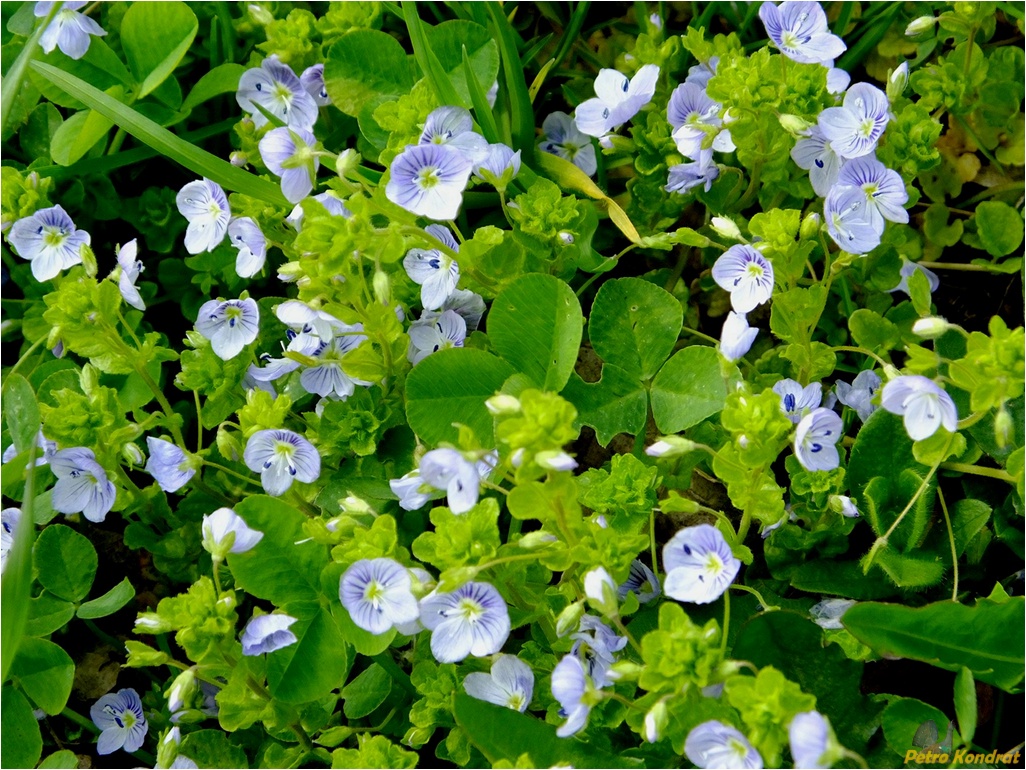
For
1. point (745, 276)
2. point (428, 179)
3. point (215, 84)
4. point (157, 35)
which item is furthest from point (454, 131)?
point (157, 35)

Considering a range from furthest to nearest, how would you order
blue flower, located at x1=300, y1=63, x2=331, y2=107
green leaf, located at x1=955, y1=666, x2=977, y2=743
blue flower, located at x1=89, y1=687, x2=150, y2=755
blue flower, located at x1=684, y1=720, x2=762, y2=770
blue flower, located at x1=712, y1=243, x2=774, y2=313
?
blue flower, located at x1=300, y1=63, x2=331, y2=107 < blue flower, located at x1=89, y1=687, x2=150, y2=755 < blue flower, located at x1=712, y1=243, x2=774, y2=313 < green leaf, located at x1=955, y1=666, x2=977, y2=743 < blue flower, located at x1=684, y1=720, x2=762, y2=770

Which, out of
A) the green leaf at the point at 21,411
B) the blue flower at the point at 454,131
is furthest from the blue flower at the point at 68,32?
the blue flower at the point at 454,131

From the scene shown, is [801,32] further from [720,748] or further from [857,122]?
[720,748]

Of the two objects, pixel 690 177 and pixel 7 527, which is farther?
pixel 690 177

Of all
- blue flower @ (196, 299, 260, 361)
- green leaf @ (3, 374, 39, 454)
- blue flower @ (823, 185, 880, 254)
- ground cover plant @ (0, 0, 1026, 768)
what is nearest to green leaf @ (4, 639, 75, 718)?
ground cover plant @ (0, 0, 1026, 768)

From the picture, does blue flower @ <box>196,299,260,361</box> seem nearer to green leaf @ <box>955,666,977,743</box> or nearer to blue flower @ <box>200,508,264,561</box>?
blue flower @ <box>200,508,264,561</box>

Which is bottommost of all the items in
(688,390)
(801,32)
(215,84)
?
(688,390)

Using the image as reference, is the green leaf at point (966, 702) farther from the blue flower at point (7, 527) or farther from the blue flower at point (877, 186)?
the blue flower at point (7, 527)
